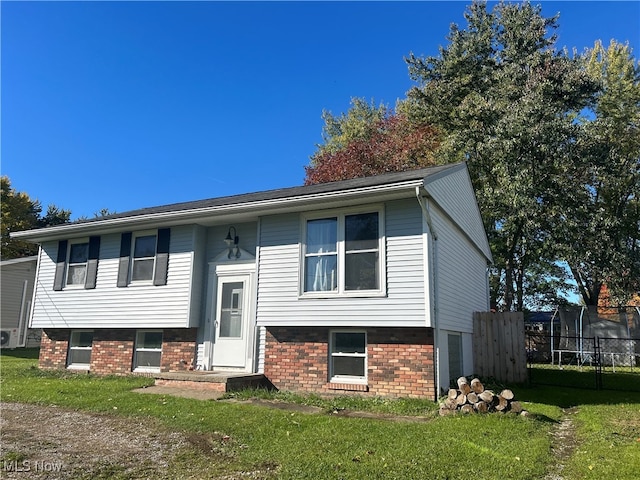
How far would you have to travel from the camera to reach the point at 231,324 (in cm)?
1087

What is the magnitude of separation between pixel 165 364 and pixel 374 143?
63.1 ft

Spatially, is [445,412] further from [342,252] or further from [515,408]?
[342,252]

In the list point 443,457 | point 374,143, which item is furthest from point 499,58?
point 443,457

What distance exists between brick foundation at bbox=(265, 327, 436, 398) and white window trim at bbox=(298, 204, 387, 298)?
742mm

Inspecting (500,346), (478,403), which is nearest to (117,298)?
(478,403)

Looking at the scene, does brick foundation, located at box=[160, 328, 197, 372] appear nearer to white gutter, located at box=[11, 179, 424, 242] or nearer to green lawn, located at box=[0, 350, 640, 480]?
green lawn, located at box=[0, 350, 640, 480]

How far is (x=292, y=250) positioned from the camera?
32.4 ft

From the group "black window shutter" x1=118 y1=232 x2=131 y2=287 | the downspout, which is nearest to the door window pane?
"black window shutter" x1=118 y1=232 x2=131 y2=287

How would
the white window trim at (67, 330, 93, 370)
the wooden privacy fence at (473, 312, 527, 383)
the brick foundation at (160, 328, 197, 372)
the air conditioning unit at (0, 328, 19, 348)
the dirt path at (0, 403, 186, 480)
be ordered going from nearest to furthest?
the dirt path at (0, 403, 186, 480) → the brick foundation at (160, 328, 197, 372) → the wooden privacy fence at (473, 312, 527, 383) → the white window trim at (67, 330, 93, 370) → the air conditioning unit at (0, 328, 19, 348)

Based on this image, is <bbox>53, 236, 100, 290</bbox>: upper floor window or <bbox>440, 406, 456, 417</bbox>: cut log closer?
<bbox>440, 406, 456, 417</bbox>: cut log

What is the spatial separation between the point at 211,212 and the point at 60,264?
576cm

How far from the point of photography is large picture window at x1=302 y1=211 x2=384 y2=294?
9.05 metres

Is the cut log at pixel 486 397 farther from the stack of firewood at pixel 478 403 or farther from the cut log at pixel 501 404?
the cut log at pixel 501 404

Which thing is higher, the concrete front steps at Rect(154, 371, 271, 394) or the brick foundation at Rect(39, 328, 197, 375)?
the brick foundation at Rect(39, 328, 197, 375)
